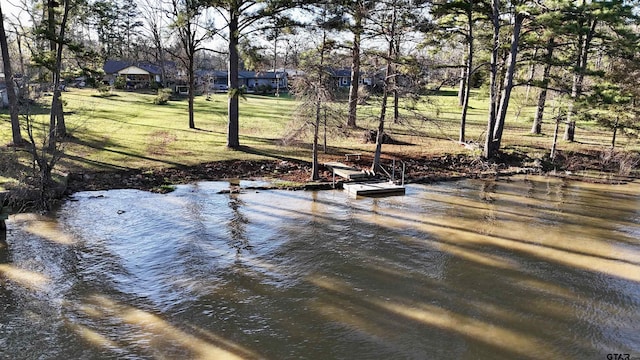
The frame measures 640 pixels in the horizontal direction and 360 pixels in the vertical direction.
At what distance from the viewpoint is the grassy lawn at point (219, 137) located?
1884 centimetres

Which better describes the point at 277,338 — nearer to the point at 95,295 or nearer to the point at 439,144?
the point at 95,295

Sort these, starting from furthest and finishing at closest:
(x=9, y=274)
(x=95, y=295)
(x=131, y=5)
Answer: (x=131, y=5)
(x=9, y=274)
(x=95, y=295)

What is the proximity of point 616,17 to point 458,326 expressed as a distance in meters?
18.6

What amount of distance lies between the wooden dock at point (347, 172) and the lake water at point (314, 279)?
2.58 meters

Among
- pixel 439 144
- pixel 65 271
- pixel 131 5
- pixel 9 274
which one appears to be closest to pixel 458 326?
pixel 65 271

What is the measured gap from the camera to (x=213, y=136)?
985 inches

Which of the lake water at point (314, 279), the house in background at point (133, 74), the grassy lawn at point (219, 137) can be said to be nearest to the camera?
the lake water at point (314, 279)

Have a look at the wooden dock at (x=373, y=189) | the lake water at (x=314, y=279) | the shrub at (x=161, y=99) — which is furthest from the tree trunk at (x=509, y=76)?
the shrub at (x=161, y=99)

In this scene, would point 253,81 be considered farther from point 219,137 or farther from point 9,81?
point 9,81

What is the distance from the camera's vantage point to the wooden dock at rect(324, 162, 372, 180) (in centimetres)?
1857

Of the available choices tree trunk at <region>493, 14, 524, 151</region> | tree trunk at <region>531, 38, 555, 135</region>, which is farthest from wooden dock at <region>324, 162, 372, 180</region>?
tree trunk at <region>531, 38, 555, 135</region>

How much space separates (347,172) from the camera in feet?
61.9

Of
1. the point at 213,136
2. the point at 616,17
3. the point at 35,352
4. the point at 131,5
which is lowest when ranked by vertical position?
the point at 35,352

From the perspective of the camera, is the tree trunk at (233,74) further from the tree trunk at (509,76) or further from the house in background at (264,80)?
the house in background at (264,80)
